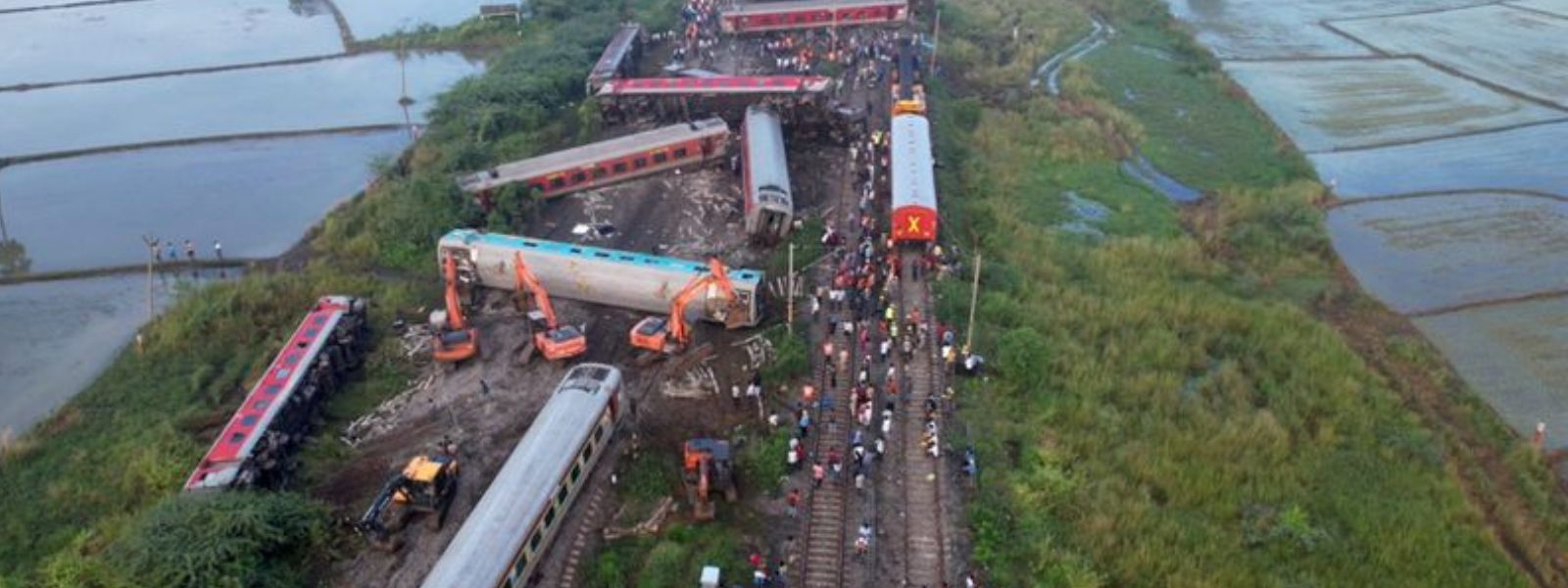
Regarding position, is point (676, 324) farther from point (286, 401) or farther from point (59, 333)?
point (59, 333)

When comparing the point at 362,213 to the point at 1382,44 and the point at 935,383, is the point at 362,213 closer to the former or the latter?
the point at 935,383

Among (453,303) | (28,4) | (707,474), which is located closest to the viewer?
(707,474)

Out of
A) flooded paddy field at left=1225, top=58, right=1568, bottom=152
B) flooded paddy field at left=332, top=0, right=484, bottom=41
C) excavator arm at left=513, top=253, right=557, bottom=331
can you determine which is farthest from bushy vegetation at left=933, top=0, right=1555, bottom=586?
flooded paddy field at left=332, top=0, right=484, bottom=41

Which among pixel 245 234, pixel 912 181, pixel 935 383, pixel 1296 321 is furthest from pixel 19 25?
pixel 1296 321

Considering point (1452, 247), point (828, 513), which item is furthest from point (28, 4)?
point (1452, 247)

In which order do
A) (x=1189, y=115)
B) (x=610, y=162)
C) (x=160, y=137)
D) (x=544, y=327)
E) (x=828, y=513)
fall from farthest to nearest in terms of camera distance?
(x=1189, y=115) < (x=160, y=137) < (x=610, y=162) < (x=544, y=327) < (x=828, y=513)
